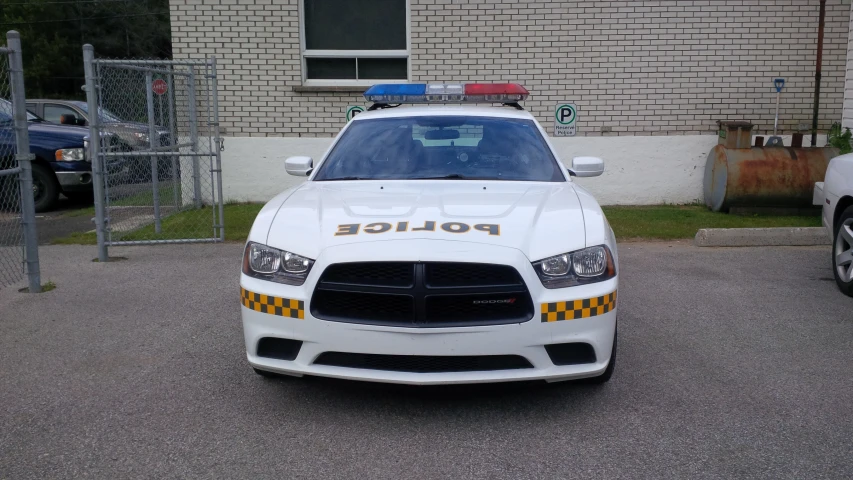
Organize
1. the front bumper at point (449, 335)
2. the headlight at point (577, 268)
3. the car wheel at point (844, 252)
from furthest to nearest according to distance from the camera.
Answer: the car wheel at point (844, 252)
the headlight at point (577, 268)
the front bumper at point (449, 335)

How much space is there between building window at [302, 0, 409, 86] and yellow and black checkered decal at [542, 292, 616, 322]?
28.6ft

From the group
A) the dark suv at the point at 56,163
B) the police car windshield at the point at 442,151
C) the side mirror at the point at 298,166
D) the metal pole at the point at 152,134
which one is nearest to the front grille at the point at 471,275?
the police car windshield at the point at 442,151

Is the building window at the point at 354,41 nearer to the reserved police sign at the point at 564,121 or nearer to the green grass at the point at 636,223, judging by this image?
the reserved police sign at the point at 564,121

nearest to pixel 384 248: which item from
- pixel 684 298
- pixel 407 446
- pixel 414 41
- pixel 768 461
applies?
pixel 407 446

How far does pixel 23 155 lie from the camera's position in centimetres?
689

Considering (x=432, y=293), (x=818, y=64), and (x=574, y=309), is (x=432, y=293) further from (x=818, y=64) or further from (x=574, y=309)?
(x=818, y=64)

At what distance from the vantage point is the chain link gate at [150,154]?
853cm

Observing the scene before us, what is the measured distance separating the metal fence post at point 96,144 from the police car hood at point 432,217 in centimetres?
399

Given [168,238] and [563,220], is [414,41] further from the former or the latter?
[563,220]

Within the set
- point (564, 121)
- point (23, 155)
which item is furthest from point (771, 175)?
point (23, 155)

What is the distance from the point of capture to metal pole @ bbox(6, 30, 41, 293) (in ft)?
22.0

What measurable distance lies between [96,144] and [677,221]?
7.06m

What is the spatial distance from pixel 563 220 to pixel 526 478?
146 centimetres

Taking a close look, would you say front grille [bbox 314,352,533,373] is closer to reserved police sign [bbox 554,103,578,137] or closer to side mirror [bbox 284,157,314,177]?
side mirror [bbox 284,157,314,177]
